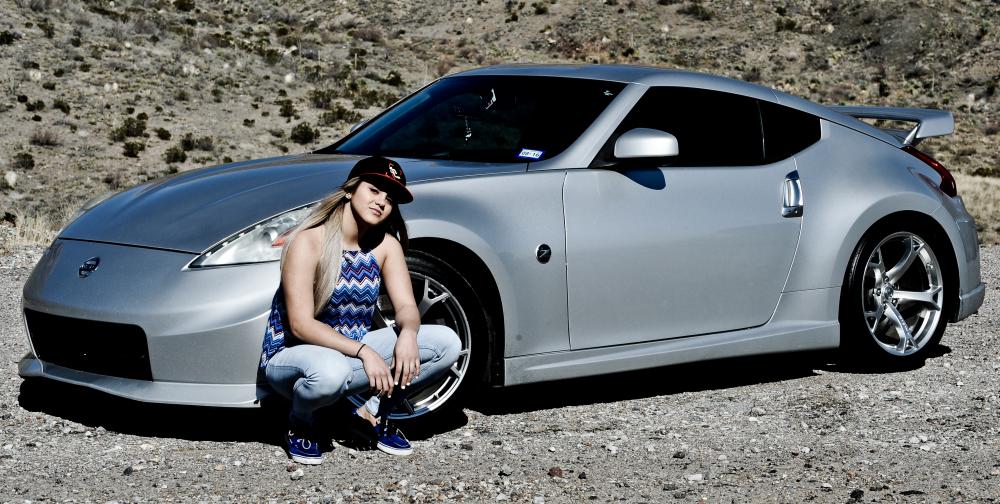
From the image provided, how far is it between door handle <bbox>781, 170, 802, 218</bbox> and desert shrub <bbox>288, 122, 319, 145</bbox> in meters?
25.8

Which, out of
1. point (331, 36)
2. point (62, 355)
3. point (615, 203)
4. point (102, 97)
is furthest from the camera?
point (331, 36)

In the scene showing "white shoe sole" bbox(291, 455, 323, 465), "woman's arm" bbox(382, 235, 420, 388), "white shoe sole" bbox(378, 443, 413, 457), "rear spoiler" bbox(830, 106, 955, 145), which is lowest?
"white shoe sole" bbox(378, 443, 413, 457)

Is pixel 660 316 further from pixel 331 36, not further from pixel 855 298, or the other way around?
pixel 331 36

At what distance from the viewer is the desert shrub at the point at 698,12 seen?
5321 cm

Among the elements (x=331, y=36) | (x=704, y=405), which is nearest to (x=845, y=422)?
(x=704, y=405)

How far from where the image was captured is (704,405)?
19.8 feet

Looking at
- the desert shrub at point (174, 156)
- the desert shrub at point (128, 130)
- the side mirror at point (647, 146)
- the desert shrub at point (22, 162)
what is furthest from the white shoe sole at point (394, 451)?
the desert shrub at point (128, 130)

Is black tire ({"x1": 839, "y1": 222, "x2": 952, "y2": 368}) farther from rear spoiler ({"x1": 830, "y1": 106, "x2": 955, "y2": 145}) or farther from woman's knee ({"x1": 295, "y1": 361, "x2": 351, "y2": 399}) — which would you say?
Result: woman's knee ({"x1": 295, "y1": 361, "x2": 351, "y2": 399})

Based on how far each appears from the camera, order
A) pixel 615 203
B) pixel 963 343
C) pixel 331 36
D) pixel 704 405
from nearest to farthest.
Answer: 1. pixel 615 203
2. pixel 704 405
3. pixel 963 343
4. pixel 331 36

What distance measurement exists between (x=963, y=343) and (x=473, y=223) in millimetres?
→ 3907

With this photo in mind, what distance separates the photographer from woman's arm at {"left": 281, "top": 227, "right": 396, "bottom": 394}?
14.9ft

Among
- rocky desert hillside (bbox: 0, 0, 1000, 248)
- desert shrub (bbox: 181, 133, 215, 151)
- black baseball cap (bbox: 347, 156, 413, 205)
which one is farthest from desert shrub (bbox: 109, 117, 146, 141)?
black baseball cap (bbox: 347, 156, 413, 205)

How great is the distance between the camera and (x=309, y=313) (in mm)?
4578

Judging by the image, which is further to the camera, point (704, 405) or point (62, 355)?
point (704, 405)
